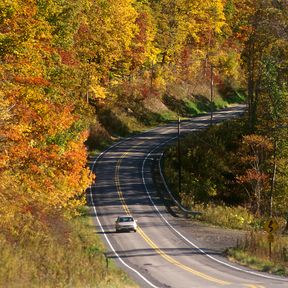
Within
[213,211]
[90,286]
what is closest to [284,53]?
[213,211]

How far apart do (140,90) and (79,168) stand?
5108cm

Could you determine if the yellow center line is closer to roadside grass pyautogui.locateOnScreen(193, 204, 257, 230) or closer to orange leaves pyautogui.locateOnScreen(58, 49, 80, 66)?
roadside grass pyautogui.locateOnScreen(193, 204, 257, 230)

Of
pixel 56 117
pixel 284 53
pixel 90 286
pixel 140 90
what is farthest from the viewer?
pixel 140 90

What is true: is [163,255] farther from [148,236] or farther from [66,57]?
[66,57]

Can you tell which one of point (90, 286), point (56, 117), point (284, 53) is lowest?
point (90, 286)

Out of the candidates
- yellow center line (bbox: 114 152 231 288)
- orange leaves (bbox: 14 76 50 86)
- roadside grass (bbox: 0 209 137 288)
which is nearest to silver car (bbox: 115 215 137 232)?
yellow center line (bbox: 114 152 231 288)

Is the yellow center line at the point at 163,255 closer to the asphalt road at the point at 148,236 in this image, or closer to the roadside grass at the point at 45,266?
the asphalt road at the point at 148,236

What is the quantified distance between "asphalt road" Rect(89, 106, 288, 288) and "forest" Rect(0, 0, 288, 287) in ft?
9.33

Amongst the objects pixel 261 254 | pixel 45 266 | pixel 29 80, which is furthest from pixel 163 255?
pixel 45 266

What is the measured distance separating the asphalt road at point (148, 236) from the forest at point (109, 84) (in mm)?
2842

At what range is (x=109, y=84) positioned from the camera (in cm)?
8006

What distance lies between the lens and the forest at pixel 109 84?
26.6 m

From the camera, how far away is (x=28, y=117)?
27.3 meters

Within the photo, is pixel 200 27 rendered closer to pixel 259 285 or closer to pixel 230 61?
pixel 230 61
